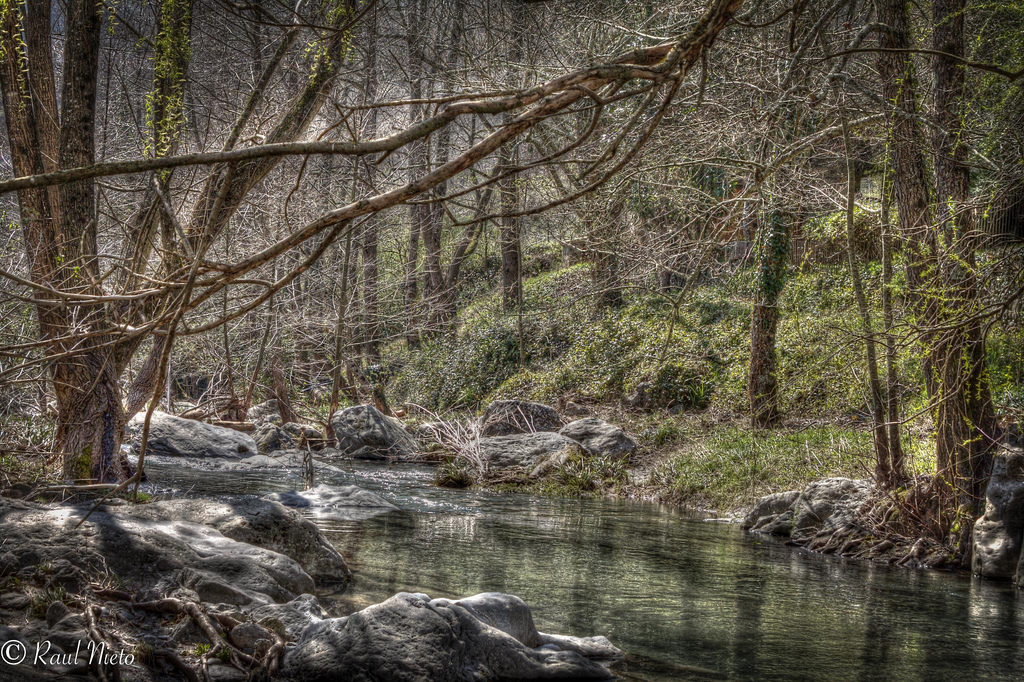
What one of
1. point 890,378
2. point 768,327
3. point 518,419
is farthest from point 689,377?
point 890,378

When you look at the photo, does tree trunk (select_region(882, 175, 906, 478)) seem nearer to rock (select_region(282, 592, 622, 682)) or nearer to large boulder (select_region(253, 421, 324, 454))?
rock (select_region(282, 592, 622, 682))

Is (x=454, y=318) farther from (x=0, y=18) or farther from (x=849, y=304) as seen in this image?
(x=0, y=18)

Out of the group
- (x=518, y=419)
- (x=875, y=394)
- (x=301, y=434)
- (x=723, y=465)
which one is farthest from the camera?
(x=301, y=434)

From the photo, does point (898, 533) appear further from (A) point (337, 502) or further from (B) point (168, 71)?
(B) point (168, 71)

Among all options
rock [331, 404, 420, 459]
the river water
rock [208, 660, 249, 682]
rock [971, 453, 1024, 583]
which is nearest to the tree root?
rock [208, 660, 249, 682]

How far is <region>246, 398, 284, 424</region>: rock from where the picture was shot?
20.9 meters

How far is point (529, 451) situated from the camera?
15680mm

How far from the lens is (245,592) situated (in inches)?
224

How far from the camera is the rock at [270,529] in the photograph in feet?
23.3

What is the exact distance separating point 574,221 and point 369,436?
6823 mm

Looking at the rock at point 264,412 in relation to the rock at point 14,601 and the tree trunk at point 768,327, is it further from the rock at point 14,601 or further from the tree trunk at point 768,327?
the rock at point 14,601

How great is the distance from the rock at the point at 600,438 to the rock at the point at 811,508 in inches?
168

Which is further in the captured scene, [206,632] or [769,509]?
[769,509]

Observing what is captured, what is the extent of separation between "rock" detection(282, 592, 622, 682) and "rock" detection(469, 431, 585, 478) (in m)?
9.83
